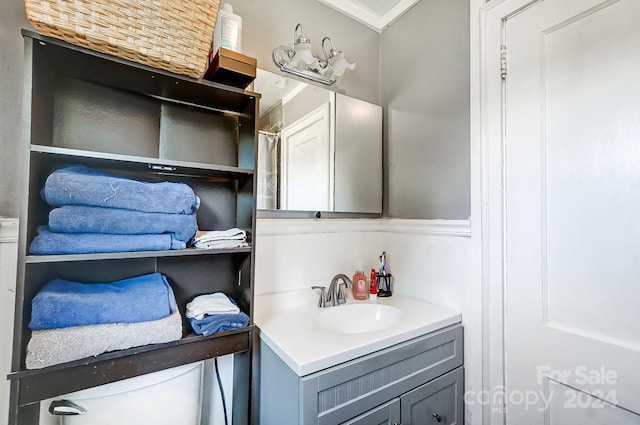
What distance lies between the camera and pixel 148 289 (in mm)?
817

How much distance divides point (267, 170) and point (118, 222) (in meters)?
0.61

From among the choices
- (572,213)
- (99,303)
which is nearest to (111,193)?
(99,303)

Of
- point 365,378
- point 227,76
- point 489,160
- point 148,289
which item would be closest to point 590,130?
point 489,160

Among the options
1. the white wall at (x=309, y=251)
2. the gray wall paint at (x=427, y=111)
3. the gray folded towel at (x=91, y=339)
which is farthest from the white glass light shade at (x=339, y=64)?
the gray folded towel at (x=91, y=339)

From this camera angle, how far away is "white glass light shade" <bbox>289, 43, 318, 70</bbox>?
1273 millimetres

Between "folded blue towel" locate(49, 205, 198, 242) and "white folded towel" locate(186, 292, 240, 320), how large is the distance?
9.1 inches

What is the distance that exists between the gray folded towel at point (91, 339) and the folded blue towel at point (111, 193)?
31 cm

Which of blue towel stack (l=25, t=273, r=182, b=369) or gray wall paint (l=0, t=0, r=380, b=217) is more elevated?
gray wall paint (l=0, t=0, r=380, b=217)

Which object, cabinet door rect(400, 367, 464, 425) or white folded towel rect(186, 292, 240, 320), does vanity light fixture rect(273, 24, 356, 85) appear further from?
cabinet door rect(400, 367, 464, 425)

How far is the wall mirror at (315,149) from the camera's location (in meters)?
1.25

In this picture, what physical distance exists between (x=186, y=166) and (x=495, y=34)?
4.17 ft

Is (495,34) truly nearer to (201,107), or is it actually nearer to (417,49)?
(417,49)

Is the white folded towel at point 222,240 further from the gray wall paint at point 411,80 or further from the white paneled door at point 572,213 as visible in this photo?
the white paneled door at point 572,213

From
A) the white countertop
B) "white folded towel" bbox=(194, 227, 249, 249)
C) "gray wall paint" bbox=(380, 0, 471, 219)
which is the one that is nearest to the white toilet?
the white countertop
